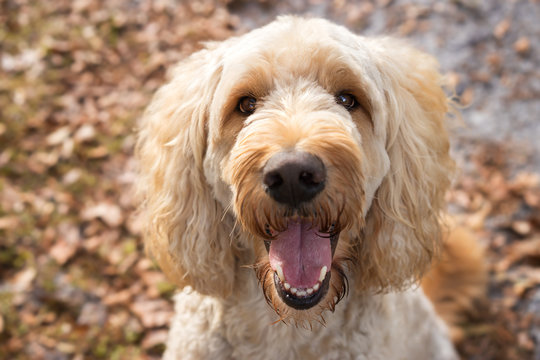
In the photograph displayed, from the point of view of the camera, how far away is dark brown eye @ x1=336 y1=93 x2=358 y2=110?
198 centimetres

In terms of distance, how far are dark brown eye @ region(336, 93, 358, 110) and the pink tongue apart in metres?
0.50

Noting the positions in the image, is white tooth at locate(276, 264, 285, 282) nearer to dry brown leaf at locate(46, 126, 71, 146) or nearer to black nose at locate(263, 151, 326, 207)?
black nose at locate(263, 151, 326, 207)

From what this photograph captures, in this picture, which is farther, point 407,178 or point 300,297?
point 407,178

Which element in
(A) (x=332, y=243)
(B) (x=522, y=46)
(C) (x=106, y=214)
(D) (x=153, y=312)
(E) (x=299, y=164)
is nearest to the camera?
(E) (x=299, y=164)

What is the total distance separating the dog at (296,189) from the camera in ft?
5.70

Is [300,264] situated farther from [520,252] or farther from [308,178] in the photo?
[520,252]

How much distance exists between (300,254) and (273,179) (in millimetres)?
405

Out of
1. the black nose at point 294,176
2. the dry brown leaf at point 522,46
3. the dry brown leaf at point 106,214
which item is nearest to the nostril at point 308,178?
the black nose at point 294,176

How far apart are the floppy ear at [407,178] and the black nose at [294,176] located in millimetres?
544

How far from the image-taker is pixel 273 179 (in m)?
1.65

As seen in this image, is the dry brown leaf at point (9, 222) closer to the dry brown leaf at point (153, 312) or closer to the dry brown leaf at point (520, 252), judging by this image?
the dry brown leaf at point (153, 312)

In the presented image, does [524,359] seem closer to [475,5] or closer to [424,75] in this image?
[424,75]

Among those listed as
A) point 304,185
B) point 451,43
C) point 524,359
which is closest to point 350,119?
point 304,185

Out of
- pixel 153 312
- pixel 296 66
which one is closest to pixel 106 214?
pixel 153 312
